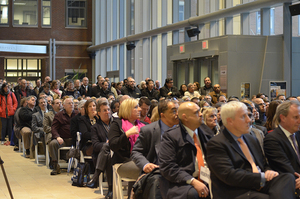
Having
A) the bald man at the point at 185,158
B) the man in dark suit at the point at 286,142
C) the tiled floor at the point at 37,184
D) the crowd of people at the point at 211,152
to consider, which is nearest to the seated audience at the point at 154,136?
the crowd of people at the point at 211,152

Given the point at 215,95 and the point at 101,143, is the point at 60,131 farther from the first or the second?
the point at 215,95

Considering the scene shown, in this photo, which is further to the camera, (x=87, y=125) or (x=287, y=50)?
(x=287, y=50)

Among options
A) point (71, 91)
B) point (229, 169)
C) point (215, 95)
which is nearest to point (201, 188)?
point (229, 169)

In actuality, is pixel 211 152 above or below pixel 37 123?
above

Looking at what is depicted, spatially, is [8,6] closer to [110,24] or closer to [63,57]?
[63,57]

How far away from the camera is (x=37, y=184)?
753 centimetres

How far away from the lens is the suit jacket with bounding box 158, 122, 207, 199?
390cm

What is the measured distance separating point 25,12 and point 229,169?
1074 inches

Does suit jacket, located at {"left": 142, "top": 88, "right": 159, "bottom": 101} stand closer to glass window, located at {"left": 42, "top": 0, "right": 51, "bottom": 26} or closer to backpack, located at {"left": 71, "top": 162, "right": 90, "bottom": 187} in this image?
backpack, located at {"left": 71, "top": 162, "right": 90, "bottom": 187}

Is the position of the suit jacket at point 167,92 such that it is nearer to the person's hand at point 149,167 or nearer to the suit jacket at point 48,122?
the suit jacket at point 48,122

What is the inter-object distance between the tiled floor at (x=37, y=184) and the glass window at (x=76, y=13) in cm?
2007

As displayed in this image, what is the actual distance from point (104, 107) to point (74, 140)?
152 centimetres

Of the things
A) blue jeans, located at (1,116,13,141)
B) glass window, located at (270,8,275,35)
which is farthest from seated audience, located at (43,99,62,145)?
glass window, located at (270,8,275,35)

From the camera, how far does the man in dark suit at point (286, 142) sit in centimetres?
388
